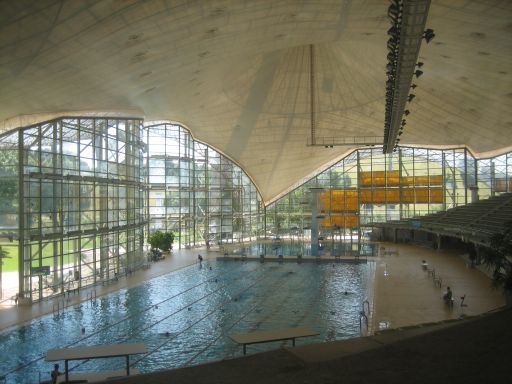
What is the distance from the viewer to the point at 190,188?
44.9 metres

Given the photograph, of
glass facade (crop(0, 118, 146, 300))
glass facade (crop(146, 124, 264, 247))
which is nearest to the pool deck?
glass facade (crop(0, 118, 146, 300))

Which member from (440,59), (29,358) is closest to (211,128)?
(440,59)

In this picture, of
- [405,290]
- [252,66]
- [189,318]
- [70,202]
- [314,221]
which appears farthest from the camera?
[314,221]

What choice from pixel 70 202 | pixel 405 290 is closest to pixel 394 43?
pixel 405 290

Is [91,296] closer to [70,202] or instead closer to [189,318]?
[70,202]

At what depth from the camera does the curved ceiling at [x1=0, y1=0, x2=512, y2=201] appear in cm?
1354

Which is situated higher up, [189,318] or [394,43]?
[394,43]

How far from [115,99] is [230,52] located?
5.77 metres

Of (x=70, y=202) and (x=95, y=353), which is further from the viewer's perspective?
(x=70, y=202)

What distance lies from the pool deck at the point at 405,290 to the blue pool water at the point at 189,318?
35.2 inches

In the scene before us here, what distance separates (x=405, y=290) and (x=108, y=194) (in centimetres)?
1669

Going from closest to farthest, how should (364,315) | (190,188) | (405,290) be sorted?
(364,315)
(405,290)
(190,188)

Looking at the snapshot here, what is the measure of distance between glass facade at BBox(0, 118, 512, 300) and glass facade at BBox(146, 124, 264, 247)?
91 millimetres

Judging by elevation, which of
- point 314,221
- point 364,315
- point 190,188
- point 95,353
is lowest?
point 364,315
